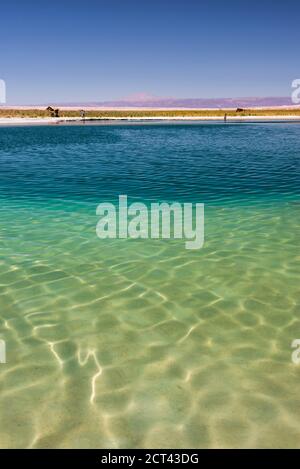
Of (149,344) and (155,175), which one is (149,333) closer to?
(149,344)

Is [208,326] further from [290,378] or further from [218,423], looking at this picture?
[218,423]

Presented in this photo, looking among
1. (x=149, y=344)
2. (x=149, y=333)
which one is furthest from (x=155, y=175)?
(x=149, y=344)

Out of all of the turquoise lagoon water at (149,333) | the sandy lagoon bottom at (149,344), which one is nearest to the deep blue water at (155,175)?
the turquoise lagoon water at (149,333)

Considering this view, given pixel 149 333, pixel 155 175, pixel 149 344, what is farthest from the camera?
pixel 155 175

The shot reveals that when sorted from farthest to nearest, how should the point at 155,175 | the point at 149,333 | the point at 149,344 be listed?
the point at 155,175, the point at 149,333, the point at 149,344

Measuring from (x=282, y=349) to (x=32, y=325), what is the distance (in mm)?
3466

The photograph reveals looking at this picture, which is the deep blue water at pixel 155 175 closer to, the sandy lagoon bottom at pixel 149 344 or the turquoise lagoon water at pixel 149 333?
the turquoise lagoon water at pixel 149 333

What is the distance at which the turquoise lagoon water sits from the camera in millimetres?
4027

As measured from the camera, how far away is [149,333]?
5621mm

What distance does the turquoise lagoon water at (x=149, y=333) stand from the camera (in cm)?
403

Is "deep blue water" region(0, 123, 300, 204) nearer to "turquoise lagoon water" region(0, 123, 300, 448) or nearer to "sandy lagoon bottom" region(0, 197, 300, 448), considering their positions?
"turquoise lagoon water" region(0, 123, 300, 448)

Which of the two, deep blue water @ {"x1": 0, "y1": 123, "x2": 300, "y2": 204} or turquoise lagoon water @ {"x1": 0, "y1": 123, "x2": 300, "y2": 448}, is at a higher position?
deep blue water @ {"x1": 0, "y1": 123, "x2": 300, "y2": 204}

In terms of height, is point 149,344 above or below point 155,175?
below

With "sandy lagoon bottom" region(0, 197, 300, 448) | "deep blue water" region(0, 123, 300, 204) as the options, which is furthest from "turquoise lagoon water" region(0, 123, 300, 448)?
"deep blue water" region(0, 123, 300, 204)
